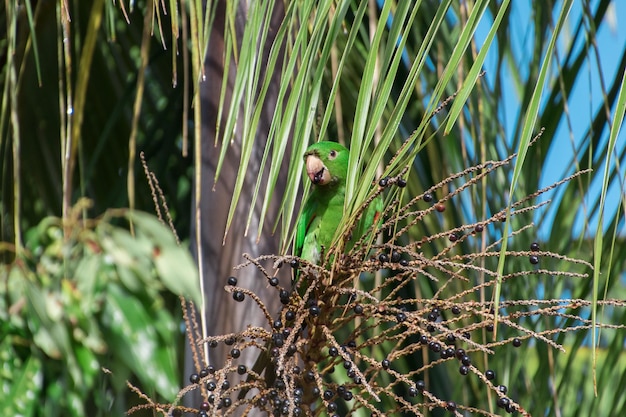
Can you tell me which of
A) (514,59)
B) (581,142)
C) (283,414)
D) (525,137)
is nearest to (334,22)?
(525,137)

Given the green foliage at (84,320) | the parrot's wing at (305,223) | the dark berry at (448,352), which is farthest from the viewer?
the parrot's wing at (305,223)

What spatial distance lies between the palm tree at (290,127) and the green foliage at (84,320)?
4 cm

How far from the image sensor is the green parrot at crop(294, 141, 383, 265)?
7.43ft

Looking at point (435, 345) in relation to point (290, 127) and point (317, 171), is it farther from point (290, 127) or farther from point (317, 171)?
point (317, 171)

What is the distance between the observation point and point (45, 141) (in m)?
2.74

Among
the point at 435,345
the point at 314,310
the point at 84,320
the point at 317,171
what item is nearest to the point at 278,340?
the point at 314,310

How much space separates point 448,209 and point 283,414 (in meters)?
0.93

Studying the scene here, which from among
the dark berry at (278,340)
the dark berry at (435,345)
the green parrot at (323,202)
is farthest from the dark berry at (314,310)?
the green parrot at (323,202)

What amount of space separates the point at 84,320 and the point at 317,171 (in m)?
0.82

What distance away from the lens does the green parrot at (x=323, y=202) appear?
226 cm

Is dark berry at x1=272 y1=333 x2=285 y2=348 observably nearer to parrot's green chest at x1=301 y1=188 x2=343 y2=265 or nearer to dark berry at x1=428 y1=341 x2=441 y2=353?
dark berry at x1=428 y1=341 x2=441 y2=353

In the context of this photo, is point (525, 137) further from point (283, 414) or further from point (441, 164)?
point (441, 164)

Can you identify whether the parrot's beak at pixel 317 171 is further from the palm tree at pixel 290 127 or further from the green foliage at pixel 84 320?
the green foliage at pixel 84 320

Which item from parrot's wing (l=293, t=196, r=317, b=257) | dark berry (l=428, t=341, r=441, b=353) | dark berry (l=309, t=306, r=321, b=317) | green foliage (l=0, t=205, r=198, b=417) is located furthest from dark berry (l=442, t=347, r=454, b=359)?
parrot's wing (l=293, t=196, r=317, b=257)
